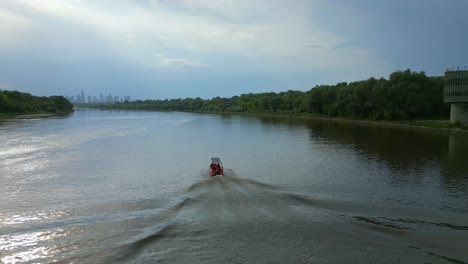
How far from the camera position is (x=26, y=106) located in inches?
4033

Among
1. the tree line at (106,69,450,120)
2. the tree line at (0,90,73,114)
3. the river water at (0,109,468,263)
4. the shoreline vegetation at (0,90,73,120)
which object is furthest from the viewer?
the tree line at (0,90,73,114)

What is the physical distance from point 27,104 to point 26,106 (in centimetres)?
345

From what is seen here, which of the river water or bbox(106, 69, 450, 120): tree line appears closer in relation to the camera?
the river water

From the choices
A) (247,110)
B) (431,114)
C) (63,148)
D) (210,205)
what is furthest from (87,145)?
(247,110)

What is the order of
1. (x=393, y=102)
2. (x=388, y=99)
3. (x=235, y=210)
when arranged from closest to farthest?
(x=235, y=210), (x=393, y=102), (x=388, y=99)

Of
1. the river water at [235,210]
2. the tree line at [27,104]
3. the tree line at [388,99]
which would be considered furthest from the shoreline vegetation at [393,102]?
the tree line at [27,104]

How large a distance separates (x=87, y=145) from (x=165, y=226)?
26.3m

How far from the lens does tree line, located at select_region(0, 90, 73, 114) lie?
90875 millimetres

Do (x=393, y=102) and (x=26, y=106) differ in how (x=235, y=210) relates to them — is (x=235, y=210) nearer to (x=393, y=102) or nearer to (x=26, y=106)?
(x=393, y=102)

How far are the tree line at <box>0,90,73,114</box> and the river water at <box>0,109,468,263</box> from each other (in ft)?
239

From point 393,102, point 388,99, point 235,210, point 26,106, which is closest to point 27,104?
point 26,106

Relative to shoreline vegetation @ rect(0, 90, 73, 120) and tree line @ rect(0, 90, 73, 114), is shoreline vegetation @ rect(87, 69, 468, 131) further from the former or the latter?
tree line @ rect(0, 90, 73, 114)

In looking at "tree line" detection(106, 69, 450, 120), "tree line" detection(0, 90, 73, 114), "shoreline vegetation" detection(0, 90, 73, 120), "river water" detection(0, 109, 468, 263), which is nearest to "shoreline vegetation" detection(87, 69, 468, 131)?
"tree line" detection(106, 69, 450, 120)

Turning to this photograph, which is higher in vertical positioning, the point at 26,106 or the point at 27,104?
the point at 27,104
